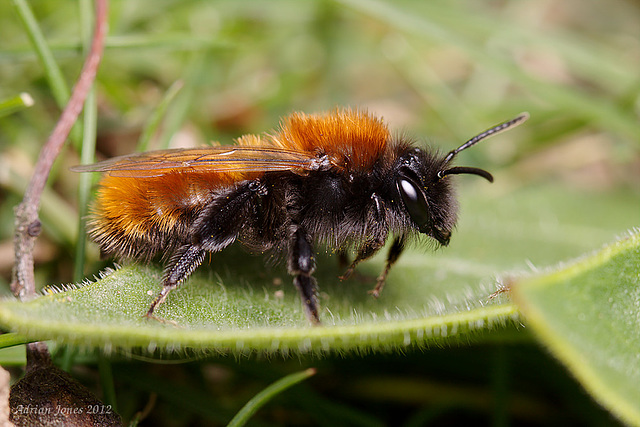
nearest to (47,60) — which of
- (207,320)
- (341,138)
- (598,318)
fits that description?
(341,138)

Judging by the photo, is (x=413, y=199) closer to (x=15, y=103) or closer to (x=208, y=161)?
(x=208, y=161)

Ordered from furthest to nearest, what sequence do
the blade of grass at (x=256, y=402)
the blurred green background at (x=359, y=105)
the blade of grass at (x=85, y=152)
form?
the blurred green background at (x=359, y=105) → the blade of grass at (x=85, y=152) → the blade of grass at (x=256, y=402)

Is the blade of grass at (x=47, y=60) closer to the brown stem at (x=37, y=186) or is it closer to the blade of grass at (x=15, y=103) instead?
the brown stem at (x=37, y=186)

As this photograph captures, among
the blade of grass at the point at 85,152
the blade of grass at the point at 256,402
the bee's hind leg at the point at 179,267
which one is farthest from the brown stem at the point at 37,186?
the blade of grass at the point at 256,402

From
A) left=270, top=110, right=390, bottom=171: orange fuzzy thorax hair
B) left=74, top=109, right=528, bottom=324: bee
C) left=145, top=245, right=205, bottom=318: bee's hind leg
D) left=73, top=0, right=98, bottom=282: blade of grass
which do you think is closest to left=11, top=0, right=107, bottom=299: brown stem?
left=73, top=0, right=98, bottom=282: blade of grass

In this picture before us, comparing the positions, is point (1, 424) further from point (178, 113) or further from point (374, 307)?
point (178, 113)

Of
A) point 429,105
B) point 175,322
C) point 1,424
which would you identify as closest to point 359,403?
point 175,322

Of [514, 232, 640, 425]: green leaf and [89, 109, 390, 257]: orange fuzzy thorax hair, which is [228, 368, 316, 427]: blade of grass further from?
[514, 232, 640, 425]: green leaf
